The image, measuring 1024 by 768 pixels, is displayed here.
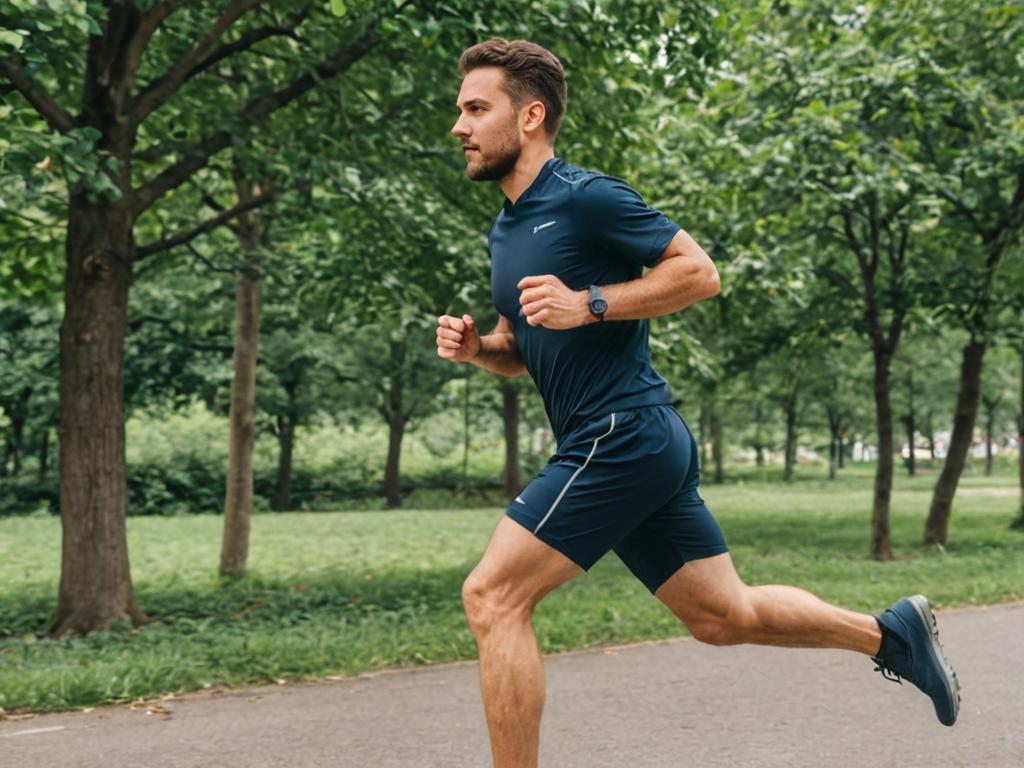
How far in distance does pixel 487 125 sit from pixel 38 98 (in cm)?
520

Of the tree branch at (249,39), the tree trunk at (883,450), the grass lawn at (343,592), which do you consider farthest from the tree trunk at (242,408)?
the tree trunk at (883,450)

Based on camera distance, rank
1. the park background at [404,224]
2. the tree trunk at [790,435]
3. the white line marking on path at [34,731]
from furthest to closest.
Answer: the tree trunk at [790,435], the park background at [404,224], the white line marking on path at [34,731]

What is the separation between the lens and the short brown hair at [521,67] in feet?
9.20

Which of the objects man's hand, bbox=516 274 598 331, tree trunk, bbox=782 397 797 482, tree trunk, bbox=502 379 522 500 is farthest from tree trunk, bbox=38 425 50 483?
tree trunk, bbox=782 397 797 482

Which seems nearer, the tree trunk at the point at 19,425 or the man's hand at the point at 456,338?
the man's hand at the point at 456,338

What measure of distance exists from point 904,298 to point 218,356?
49.9 feet

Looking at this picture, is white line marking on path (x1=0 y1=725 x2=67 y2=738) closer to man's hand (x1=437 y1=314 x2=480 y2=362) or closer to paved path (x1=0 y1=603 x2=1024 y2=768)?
paved path (x1=0 y1=603 x2=1024 y2=768)

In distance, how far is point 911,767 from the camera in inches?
139

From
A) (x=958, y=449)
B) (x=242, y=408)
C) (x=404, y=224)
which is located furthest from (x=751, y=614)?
(x=958, y=449)

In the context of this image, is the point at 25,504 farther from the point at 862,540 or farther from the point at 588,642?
the point at 588,642

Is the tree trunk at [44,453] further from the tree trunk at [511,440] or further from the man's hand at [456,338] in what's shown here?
the man's hand at [456,338]

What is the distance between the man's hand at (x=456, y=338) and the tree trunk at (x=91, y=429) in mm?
5189

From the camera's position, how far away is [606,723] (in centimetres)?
427

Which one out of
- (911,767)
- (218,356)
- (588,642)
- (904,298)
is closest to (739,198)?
(904,298)
